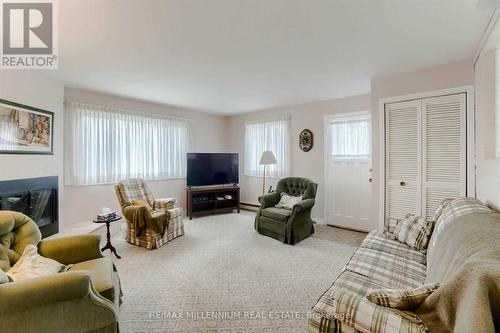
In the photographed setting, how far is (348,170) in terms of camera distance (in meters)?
4.39

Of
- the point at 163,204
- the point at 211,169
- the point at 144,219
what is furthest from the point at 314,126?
the point at 144,219

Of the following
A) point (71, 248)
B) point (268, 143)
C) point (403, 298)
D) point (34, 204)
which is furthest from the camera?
point (268, 143)

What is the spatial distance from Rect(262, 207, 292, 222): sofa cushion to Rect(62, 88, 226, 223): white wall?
2335mm

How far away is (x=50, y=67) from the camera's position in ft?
9.57

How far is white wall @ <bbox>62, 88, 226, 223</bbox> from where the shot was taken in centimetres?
381

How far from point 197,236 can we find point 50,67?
3042mm

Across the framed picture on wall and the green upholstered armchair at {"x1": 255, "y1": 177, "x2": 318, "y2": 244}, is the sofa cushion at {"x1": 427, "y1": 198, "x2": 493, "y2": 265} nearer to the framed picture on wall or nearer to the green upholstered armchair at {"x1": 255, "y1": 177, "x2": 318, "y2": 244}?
the green upholstered armchair at {"x1": 255, "y1": 177, "x2": 318, "y2": 244}

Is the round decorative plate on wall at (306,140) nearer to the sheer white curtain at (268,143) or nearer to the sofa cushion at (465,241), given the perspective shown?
the sheer white curtain at (268,143)

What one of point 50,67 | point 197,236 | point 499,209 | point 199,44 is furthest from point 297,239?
point 50,67

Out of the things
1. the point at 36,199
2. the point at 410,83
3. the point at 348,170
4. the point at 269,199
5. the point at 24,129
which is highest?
the point at 410,83

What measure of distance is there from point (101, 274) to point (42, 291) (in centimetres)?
47

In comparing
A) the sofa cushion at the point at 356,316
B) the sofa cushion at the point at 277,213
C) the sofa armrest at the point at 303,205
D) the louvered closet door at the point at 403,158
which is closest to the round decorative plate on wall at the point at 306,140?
the sofa armrest at the point at 303,205

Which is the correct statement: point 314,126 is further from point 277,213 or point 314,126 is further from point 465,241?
point 465,241

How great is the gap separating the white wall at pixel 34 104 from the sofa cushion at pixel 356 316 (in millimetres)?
3514
